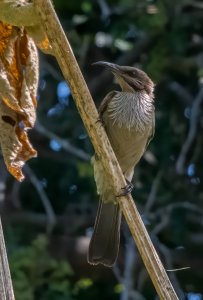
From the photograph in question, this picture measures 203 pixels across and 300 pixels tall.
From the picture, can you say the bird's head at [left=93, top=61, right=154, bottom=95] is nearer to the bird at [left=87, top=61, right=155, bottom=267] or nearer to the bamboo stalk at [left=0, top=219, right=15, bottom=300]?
the bird at [left=87, top=61, right=155, bottom=267]

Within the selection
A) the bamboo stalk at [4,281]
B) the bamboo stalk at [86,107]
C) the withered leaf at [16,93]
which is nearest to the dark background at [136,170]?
the withered leaf at [16,93]

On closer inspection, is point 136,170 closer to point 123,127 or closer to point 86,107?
point 123,127

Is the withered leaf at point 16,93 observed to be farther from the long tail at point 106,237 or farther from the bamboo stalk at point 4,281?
the long tail at point 106,237

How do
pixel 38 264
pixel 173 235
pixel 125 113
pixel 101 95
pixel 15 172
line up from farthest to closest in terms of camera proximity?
pixel 101 95 < pixel 173 235 < pixel 38 264 < pixel 125 113 < pixel 15 172

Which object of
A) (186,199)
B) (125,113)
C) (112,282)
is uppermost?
(125,113)

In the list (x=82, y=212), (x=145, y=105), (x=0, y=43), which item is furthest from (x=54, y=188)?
(x=0, y=43)

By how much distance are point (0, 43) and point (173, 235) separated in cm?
352

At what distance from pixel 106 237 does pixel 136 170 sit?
1928 millimetres

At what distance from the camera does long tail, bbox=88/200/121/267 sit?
382 cm

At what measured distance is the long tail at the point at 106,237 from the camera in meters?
3.82

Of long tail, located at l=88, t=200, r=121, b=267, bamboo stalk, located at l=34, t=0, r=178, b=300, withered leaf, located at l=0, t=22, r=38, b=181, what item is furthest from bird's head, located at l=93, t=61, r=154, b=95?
bamboo stalk, located at l=34, t=0, r=178, b=300

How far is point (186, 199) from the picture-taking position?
19.6 feet

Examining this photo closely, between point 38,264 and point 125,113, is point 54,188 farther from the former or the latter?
point 125,113

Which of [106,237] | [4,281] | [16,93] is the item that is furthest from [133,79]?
[4,281]
